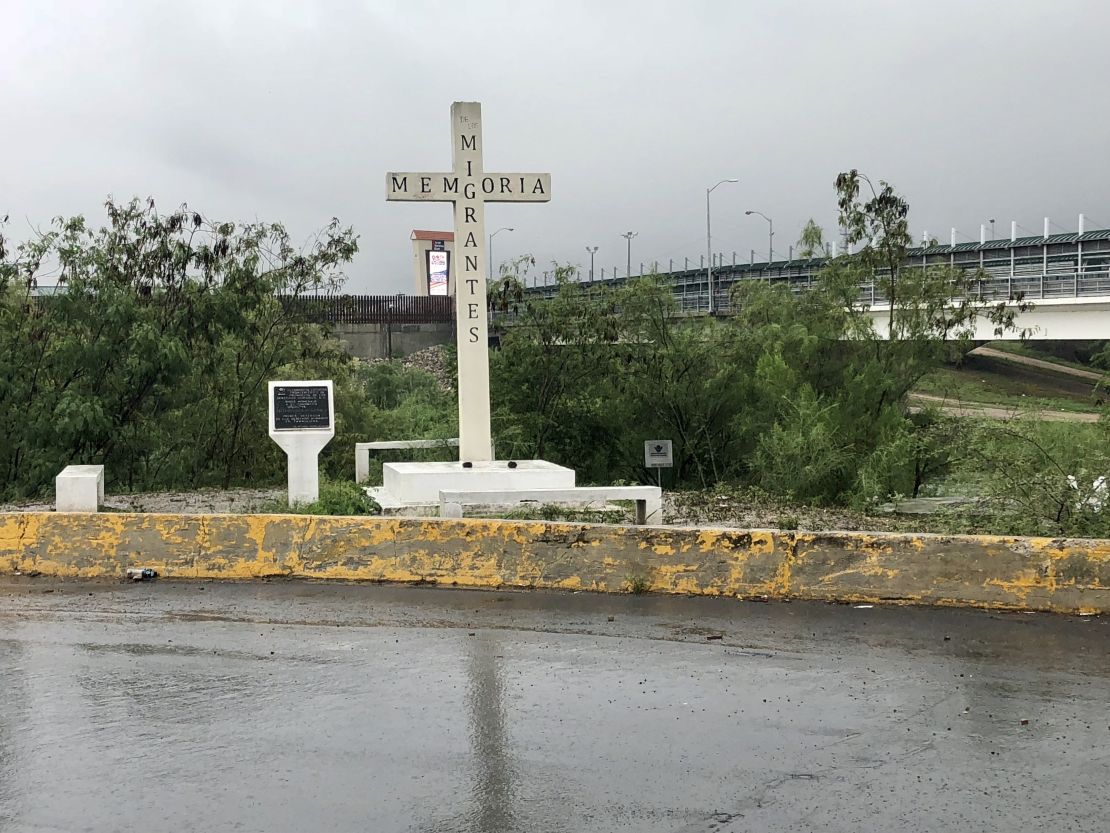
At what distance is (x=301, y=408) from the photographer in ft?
45.8

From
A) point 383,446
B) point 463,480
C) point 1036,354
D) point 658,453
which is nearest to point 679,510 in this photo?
point 658,453

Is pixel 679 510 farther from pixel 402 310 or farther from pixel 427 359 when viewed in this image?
pixel 402 310

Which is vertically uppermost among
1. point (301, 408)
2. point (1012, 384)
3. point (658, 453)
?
point (1012, 384)

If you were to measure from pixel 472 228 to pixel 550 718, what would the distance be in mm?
9945

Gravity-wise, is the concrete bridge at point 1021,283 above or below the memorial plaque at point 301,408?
above

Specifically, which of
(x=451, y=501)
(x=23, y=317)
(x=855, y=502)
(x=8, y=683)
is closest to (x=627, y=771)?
(x=8, y=683)

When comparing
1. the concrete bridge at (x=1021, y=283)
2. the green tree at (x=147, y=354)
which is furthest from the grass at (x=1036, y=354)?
the green tree at (x=147, y=354)

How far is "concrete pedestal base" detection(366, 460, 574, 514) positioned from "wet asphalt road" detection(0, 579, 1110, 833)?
15.6 ft

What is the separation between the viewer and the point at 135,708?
6121 mm

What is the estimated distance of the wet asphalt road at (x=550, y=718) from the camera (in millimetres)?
4703

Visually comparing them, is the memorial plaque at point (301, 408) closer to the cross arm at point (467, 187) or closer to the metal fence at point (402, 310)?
the cross arm at point (467, 187)

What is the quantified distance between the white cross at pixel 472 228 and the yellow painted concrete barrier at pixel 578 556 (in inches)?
203

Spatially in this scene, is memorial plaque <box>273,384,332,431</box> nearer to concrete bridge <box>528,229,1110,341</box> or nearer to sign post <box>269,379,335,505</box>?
sign post <box>269,379,335,505</box>

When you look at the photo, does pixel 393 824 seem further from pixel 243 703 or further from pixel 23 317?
pixel 23 317
